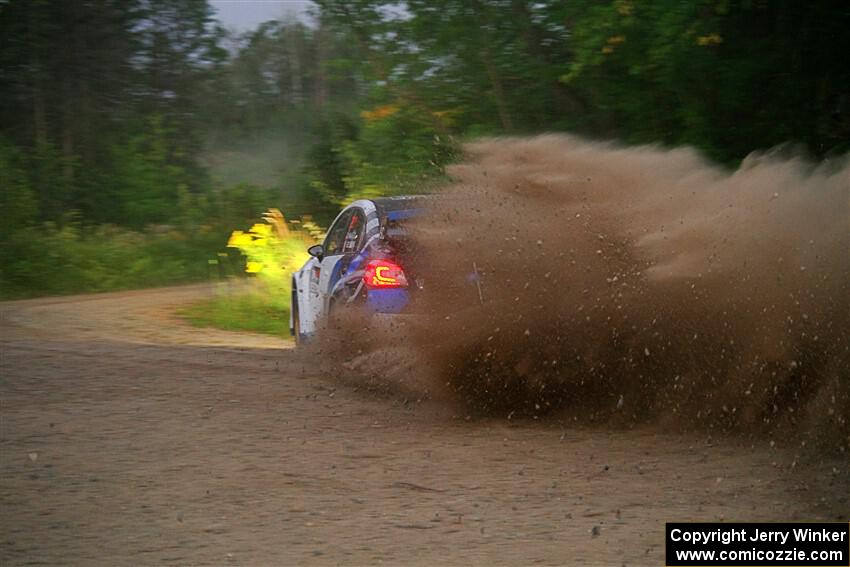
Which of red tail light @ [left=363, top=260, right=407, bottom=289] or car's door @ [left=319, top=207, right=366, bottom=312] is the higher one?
red tail light @ [left=363, top=260, right=407, bottom=289]

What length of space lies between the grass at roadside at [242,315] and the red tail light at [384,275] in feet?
21.1

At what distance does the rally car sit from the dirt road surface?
79cm

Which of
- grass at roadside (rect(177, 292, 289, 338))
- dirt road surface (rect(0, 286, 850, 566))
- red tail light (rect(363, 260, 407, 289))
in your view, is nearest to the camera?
dirt road surface (rect(0, 286, 850, 566))

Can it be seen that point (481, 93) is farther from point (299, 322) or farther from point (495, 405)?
point (495, 405)

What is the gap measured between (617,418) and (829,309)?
172cm

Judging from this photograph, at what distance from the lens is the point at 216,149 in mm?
62656

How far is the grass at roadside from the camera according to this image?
18.0 m

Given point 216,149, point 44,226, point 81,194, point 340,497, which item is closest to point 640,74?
point 340,497

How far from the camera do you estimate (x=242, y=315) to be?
19062 millimetres

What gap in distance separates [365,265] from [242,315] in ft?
28.6

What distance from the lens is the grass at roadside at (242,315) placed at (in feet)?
58.9
